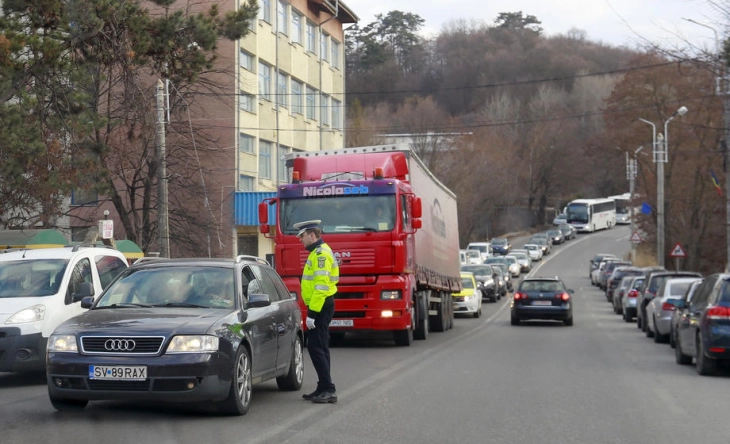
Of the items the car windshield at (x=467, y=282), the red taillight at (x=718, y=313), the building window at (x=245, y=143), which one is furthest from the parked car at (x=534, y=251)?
the red taillight at (x=718, y=313)

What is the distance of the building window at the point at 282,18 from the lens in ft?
155

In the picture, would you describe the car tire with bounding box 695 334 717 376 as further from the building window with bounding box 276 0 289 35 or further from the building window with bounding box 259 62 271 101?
the building window with bounding box 276 0 289 35

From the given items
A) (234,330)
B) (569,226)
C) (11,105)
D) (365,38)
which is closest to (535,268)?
(569,226)

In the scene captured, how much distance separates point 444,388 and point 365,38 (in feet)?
348

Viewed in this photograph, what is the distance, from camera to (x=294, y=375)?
11680 millimetres

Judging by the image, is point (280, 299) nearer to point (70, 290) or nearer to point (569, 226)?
point (70, 290)

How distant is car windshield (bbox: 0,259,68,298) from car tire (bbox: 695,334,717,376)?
355 inches

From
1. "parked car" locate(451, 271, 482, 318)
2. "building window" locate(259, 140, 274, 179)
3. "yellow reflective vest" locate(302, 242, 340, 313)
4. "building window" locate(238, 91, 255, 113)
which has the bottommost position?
"parked car" locate(451, 271, 482, 318)

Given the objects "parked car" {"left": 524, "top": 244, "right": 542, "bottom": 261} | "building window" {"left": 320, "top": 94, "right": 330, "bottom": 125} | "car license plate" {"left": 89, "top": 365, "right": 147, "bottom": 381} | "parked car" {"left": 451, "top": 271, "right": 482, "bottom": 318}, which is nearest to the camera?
"car license plate" {"left": 89, "top": 365, "right": 147, "bottom": 381}

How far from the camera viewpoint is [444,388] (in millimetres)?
12453

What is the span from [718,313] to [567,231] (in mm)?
88414

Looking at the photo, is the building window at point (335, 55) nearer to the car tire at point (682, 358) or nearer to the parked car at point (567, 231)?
the car tire at point (682, 358)

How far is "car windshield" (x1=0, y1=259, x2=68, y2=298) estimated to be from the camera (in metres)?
13.2

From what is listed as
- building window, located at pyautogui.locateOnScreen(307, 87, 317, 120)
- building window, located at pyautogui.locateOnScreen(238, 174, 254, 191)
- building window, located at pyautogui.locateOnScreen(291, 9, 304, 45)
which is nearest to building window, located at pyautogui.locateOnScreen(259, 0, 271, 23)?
building window, located at pyautogui.locateOnScreen(291, 9, 304, 45)
